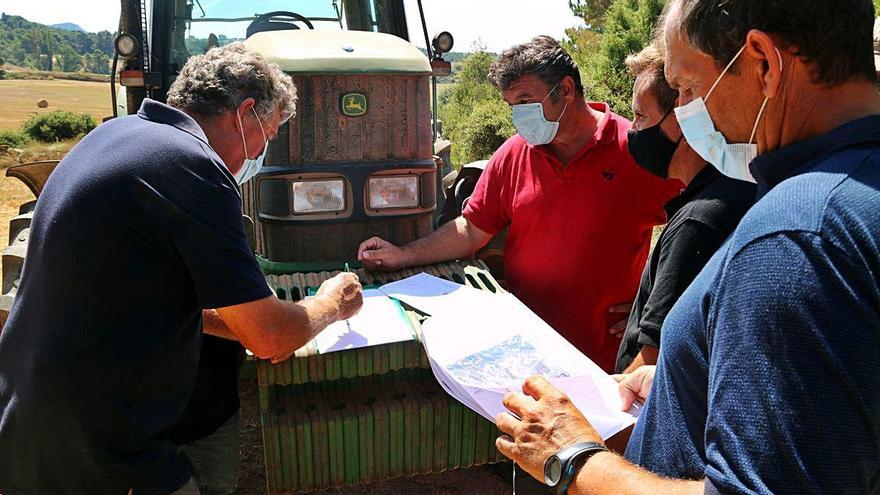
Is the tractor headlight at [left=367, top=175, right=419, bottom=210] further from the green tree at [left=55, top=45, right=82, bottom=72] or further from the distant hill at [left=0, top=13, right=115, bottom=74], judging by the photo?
the green tree at [left=55, top=45, right=82, bottom=72]

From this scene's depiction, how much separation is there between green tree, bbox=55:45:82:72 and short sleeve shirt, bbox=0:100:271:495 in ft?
216

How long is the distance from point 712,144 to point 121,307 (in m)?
1.38

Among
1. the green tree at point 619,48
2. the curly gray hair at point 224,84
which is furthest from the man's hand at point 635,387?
the green tree at point 619,48

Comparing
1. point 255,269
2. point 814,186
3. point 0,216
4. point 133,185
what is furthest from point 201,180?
point 0,216

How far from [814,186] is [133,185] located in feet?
4.63

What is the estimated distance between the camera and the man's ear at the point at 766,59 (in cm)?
95

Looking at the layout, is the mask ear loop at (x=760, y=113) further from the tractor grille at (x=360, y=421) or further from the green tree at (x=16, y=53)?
the green tree at (x=16, y=53)

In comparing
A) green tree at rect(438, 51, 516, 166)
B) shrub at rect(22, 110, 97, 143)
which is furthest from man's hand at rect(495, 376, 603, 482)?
shrub at rect(22, 110, 97, 143)

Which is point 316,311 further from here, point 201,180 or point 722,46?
point 722,46

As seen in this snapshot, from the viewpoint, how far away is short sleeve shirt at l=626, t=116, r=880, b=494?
772mm

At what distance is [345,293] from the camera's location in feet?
6.86

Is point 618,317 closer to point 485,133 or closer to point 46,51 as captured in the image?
point 485,133

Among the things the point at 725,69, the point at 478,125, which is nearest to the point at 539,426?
the point at 725,69

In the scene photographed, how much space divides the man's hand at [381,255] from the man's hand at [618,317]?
0.87 metres
